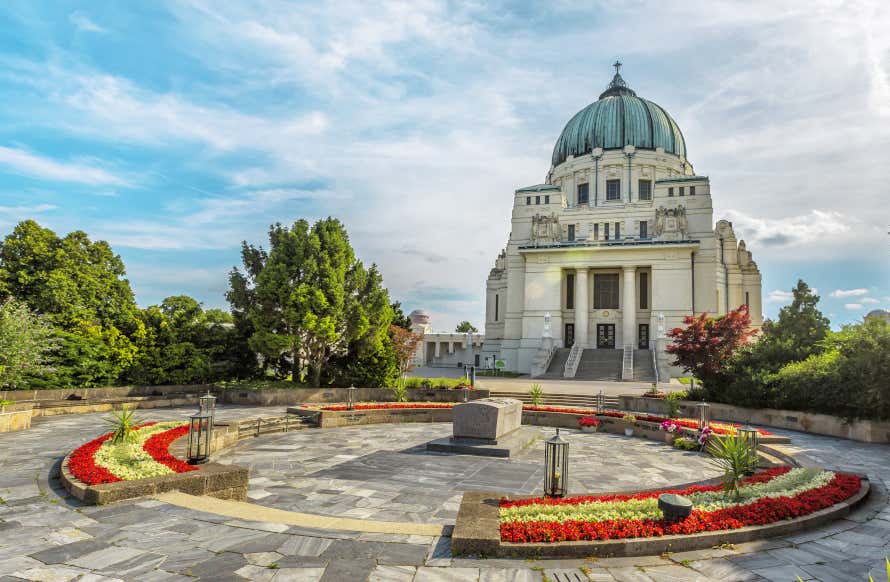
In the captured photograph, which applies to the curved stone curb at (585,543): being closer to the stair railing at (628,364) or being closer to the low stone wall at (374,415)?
the low stone wall at (374,415)

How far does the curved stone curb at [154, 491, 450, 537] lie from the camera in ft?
23.0

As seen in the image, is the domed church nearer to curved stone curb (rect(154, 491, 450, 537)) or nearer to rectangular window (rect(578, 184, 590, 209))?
rectangular window (rect(578, 184, 590, 209))

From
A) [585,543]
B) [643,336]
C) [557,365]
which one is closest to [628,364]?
[557,365]

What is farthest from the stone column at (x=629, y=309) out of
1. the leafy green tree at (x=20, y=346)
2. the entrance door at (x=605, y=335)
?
the leafy green tree at (x=20, y=346)

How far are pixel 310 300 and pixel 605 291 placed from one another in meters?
34.3

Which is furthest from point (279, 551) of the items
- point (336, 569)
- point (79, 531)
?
point (79, 531)

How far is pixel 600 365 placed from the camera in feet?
137

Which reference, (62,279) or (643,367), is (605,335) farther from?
(62,279)

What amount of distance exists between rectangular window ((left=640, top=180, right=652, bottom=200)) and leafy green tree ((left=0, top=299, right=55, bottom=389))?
175 feet

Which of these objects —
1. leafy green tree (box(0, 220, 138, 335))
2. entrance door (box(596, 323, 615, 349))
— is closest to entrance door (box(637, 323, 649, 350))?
entrance door (box(596, 323, 615, 349))

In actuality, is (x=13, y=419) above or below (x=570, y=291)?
below

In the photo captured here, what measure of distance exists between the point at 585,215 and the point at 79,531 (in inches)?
1996

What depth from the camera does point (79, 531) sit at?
6.62 metres

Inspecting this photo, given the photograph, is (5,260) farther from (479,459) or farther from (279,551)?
(279,551)
